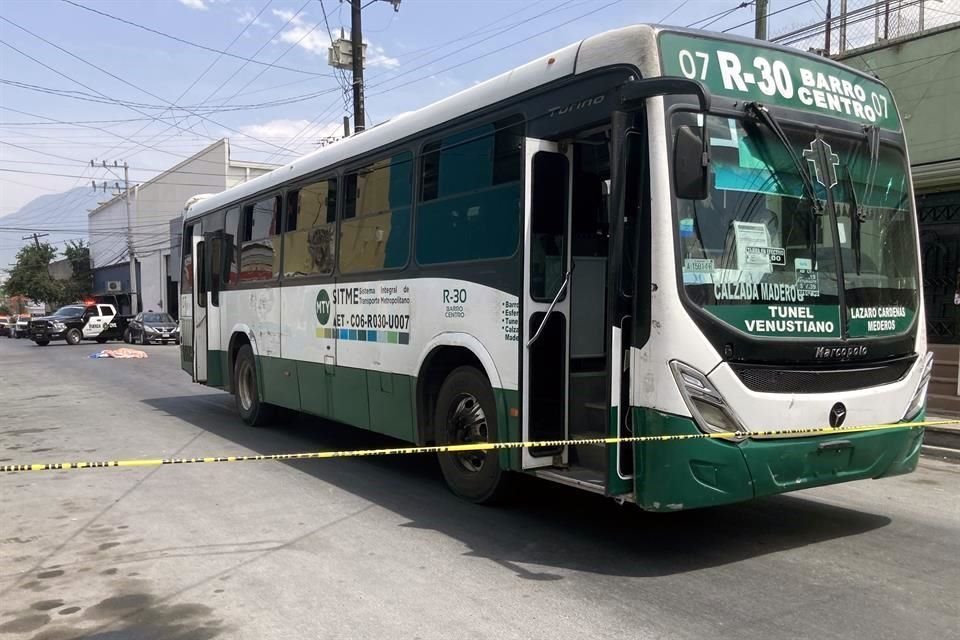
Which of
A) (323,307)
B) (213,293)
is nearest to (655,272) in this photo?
(323,307)

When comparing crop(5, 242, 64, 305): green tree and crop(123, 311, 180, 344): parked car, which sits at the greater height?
crop(5, 242, 64, 305): green tree

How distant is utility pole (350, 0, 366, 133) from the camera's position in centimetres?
1900

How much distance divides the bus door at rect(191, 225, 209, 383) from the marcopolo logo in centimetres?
422

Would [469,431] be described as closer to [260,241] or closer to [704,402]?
[704,402]

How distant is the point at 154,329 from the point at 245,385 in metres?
27.6

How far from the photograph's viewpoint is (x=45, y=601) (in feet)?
15.3

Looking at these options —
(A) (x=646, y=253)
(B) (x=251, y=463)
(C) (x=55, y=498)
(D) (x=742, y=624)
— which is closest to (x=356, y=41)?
(B) (x=251, y=463)

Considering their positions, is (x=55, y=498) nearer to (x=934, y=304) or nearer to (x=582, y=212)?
(x=582, y=212)

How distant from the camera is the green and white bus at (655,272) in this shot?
468 centimetres

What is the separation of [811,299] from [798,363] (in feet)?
1.42

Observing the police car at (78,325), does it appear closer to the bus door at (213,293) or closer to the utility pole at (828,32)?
the bus door at (213,293)

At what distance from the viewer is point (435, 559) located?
5.23m

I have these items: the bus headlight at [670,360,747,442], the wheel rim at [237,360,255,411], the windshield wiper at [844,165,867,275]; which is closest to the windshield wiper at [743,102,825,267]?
the windshield wiper at [844,165,867,275]

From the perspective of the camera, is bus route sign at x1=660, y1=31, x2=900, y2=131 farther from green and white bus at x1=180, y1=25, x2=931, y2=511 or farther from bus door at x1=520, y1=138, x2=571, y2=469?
bus door at x1=520, y1=138, x2=571, y2=469
